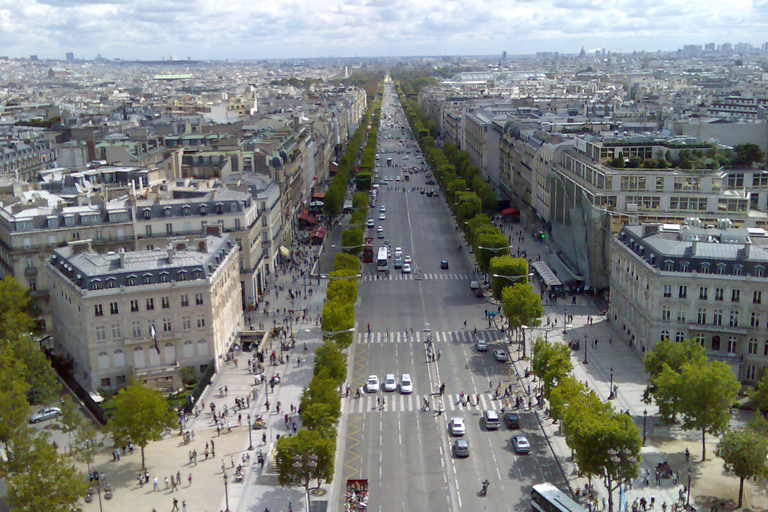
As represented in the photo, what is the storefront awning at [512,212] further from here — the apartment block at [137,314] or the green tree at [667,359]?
the green tree at [667,359]

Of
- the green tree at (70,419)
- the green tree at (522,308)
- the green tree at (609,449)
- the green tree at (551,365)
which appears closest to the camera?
the green tree at (609,449)

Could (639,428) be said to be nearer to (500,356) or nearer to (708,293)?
(708,293)

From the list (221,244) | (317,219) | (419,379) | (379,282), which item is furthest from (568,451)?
(317,219)

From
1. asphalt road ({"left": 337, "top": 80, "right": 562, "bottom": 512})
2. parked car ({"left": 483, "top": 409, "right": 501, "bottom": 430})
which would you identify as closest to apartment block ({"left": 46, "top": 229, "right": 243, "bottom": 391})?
asphalt road ({"left": 337, "top": 80, "right": 562, "bottom": 512})

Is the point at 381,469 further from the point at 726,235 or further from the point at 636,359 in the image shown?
the point at 726,235

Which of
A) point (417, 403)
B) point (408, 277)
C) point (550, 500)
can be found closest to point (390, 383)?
point (417, 403)

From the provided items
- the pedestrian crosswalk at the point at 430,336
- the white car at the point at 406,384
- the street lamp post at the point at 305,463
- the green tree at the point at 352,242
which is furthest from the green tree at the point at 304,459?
the green tree at the point at 352,242

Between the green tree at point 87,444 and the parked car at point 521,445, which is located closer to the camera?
the green tree at point 87,444
